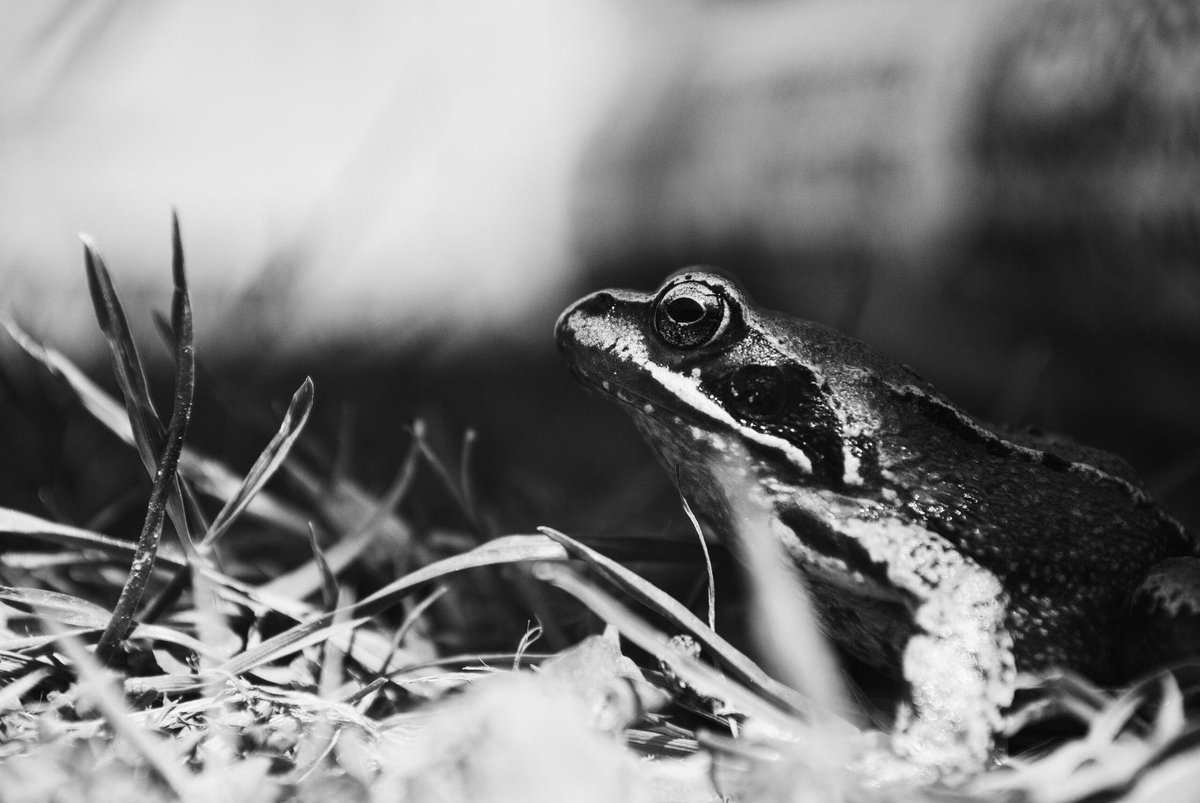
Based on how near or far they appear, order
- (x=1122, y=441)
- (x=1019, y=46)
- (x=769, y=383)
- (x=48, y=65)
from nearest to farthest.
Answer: (x=769, y=383) < (x=48, y=65) < (x=1122, y=441) < (x=1019, y=46)

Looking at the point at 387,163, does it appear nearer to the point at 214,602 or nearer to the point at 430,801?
the point at 214,602

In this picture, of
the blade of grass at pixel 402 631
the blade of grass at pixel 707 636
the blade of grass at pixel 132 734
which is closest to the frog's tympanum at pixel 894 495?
the blade of grass at pixel 707 636

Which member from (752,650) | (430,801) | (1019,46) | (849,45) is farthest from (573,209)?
(430,801)

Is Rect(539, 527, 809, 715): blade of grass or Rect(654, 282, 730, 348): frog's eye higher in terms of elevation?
Rect(654, 282, 730, 348): frog's eye

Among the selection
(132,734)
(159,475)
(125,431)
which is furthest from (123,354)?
(132,734)

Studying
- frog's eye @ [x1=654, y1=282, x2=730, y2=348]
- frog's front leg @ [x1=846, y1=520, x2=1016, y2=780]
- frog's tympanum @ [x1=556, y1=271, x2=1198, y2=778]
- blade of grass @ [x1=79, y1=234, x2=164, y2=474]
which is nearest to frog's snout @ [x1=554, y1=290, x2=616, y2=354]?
frog's tympanum @ [x1=556, y1=271, x2=1198, y2=778]

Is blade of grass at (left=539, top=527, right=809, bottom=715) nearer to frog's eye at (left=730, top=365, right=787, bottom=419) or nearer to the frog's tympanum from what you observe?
the frog's tympanum

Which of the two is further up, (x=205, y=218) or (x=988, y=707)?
(x=988, y=707)

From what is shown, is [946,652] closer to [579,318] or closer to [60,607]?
[579,318]
